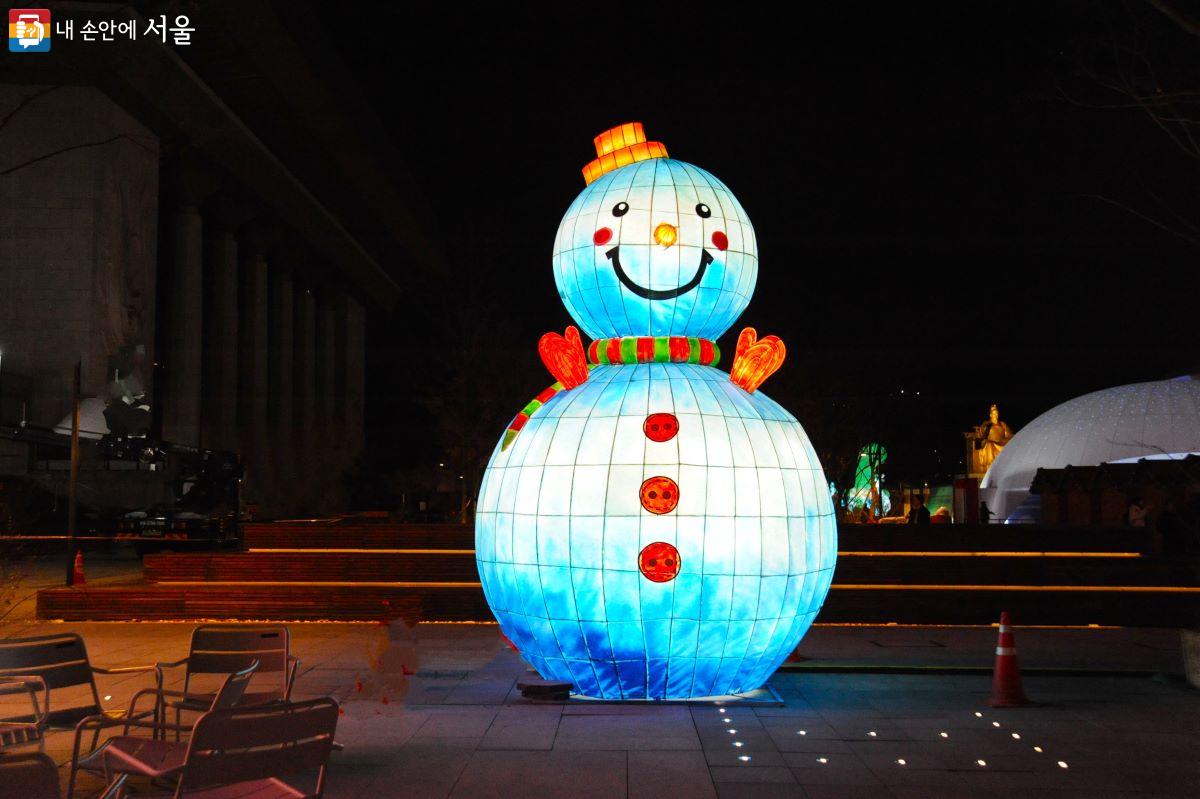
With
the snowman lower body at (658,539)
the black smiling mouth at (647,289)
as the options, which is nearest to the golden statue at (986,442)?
the black smiling mouth at (647,289)

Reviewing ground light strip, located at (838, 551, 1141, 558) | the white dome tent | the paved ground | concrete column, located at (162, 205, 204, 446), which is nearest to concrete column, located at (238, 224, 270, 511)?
concrete column, located at (162, 205, 204, 446)

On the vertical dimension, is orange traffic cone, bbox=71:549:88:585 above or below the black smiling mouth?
below

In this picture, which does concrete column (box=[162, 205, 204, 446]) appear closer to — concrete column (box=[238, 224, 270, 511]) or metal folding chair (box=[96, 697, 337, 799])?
concrete column (box=[238, 224, 270, 511])

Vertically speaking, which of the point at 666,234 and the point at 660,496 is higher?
the point at 666,234

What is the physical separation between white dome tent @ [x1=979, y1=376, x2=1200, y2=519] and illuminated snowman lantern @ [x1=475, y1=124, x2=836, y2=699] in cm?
3517

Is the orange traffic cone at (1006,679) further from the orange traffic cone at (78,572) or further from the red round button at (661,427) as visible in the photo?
the orange traffic cone at (78,572)

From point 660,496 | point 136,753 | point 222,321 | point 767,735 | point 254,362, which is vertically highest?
point 222,321

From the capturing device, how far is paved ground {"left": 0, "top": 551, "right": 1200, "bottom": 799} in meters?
7.29

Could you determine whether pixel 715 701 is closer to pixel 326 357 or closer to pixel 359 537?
pixel 359 537

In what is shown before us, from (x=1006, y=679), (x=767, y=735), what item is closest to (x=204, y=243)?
(x=1006, y=679)

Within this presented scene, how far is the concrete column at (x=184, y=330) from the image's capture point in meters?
45.3

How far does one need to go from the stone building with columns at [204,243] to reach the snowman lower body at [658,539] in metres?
18.5

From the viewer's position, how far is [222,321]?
50.4 meters

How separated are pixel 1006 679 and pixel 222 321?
45907 mm
